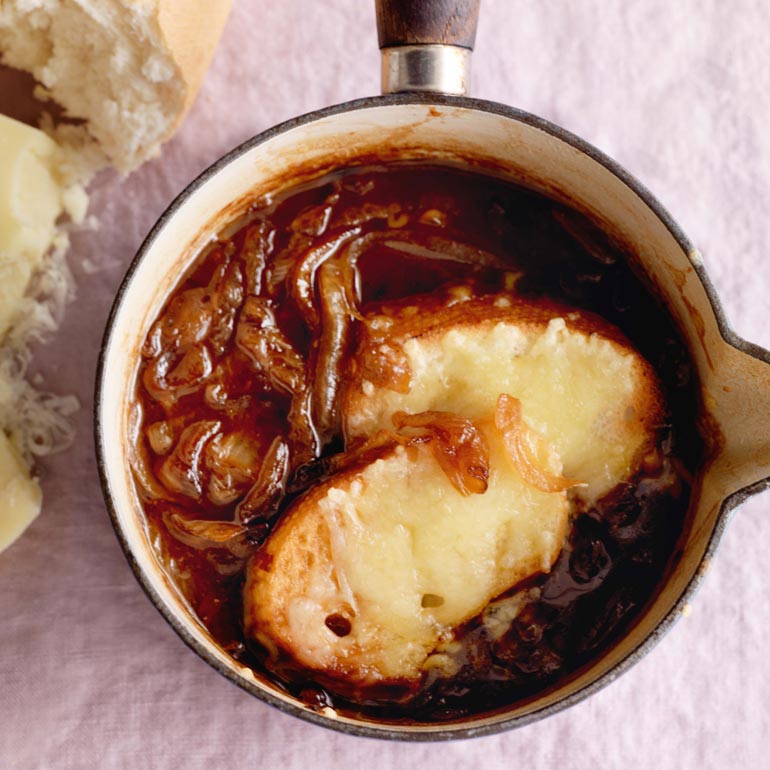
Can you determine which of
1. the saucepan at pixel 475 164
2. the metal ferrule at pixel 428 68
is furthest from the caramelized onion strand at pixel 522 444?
the metal ferrule at pixel 428 68

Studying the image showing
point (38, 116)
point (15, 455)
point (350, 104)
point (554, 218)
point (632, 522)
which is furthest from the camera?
point (38, 116)

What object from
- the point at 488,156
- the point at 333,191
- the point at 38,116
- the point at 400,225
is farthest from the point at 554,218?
the point at 38,116

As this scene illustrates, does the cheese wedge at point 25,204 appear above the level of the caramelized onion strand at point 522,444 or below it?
above

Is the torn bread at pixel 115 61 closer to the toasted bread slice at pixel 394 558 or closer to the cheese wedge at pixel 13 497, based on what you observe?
the cheese wedge at pixel 13 497

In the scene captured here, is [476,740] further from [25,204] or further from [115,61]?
[115,61]

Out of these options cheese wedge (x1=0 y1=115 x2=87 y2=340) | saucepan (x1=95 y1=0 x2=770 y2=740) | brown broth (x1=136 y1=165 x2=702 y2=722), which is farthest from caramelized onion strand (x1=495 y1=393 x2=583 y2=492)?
cheese wedge (x1=0 y1=115 x2=87 y2=340)

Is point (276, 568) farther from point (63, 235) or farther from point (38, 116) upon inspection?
point (38, 116)

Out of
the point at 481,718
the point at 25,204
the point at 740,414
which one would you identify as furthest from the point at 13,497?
the point at 740,414
